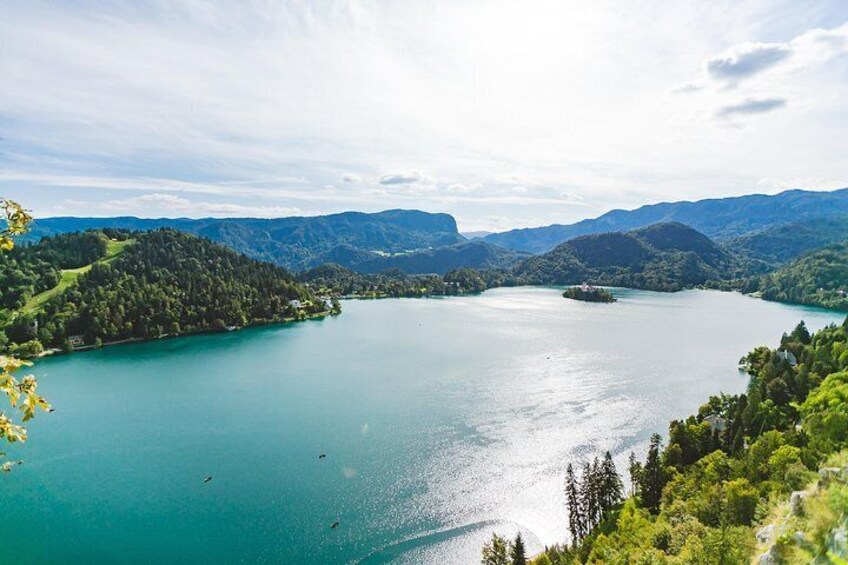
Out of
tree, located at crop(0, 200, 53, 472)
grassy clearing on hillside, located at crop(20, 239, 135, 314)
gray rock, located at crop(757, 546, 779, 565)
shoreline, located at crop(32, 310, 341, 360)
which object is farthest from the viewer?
grassy clearing on hillside, located at crop(20, 239, 135, 314)

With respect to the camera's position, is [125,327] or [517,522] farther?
[125,327]

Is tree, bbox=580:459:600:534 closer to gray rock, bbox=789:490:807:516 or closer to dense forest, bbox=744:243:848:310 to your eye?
gray rock, bbox=789:490:807:516

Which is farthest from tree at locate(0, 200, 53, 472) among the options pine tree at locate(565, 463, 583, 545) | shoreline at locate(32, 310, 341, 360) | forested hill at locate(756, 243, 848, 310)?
forested hill at locate(756, 243, 848, 310)

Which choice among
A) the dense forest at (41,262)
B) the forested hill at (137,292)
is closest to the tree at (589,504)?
the forested hill at (137,292)

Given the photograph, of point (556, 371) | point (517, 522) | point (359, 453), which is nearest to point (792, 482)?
point (517, 522)

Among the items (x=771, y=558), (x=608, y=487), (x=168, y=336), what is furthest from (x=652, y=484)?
(x=168, y=336)

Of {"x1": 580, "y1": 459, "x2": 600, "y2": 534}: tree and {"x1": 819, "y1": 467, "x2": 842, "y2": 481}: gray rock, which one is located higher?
{"x1": 819, "y1": 467, "x2": 842, "y2": 481}: gray rock

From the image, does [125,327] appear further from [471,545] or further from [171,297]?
[471,545]
